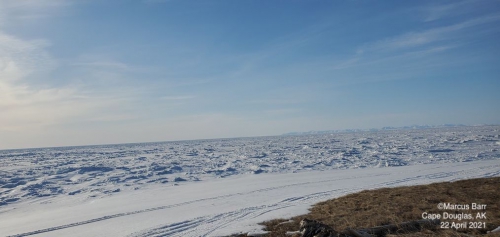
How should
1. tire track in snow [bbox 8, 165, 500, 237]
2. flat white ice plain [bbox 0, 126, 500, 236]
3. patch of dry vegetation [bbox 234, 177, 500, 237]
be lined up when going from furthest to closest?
flat white ice plain [bbox 0, 126, 500, 236] → tire track in snow [bbox 8, 165, 500, 237] → patch of dry vegetation [bbox 234, 177, 500, 237]

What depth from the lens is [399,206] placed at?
1001 cm

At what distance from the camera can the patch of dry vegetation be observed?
8.21 metres

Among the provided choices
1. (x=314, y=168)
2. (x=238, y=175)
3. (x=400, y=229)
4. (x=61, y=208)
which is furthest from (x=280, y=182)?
(x=400, y=229)

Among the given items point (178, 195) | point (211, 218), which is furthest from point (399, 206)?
point (178, 195)

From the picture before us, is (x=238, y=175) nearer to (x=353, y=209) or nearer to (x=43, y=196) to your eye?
(x=43, y=196)

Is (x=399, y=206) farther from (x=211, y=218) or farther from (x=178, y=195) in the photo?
(x=178, y=195)

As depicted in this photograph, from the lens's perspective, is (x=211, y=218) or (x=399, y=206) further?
(x=211, y=218)

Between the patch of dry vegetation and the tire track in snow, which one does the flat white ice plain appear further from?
the patch of dry vegetation

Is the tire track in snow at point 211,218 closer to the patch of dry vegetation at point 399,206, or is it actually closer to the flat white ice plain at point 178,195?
the flat white ice plain at point 178,195

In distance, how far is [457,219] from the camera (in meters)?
7.96

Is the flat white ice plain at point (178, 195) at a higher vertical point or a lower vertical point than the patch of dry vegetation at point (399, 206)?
lower

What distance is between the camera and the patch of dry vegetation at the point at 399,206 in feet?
26.9

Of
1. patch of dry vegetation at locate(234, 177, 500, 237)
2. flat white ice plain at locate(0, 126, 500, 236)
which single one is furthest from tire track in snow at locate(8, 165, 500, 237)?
patch of dry vegetation at locate(234, 177, 500, 237)

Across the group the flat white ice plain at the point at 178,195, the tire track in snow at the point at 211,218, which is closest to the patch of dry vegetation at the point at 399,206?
the flat white ice plain at the point at 178,195
